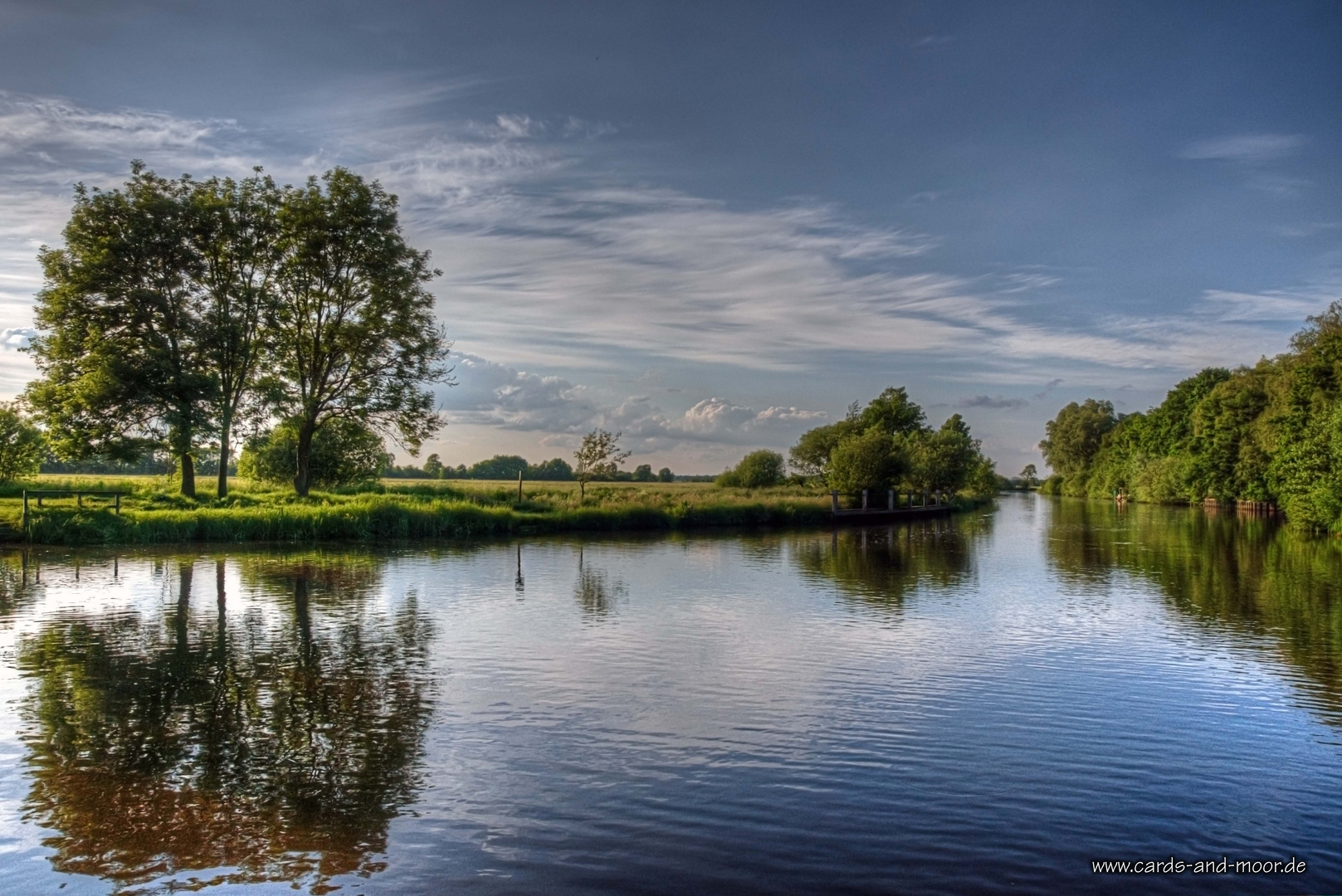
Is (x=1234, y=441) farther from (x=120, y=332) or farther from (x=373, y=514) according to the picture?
(x=120, y=332)

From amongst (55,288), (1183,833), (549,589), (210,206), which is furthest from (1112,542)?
(55,288)

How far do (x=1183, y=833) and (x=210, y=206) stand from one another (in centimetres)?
3779

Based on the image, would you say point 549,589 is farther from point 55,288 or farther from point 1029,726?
point 55,288

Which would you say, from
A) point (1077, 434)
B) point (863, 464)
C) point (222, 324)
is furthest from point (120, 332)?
point (1077, 434)

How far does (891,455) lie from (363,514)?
111 feet

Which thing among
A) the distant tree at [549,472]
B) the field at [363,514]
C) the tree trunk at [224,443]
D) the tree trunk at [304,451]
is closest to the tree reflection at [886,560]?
the field at [363,514]

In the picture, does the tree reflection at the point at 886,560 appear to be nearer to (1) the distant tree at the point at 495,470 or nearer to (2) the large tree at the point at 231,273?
(2) the large tree at the point at 231,273

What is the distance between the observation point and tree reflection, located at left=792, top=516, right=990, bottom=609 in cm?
1845

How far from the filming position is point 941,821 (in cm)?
594

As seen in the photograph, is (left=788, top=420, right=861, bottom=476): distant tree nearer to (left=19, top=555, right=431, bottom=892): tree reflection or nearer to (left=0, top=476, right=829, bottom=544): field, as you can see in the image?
(left=0, top=476, right=829, bottom=544): field

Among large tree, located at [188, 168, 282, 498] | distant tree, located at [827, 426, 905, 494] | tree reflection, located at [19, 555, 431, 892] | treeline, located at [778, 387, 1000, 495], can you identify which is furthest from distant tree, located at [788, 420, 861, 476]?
tree reflection, located at [19, 555, 431, 892]

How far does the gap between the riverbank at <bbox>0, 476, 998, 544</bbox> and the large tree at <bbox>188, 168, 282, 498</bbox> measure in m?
4.37

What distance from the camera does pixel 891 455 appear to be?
54.1 metres

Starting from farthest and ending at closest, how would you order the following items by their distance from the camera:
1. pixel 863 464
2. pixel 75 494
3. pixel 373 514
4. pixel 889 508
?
pixel 889 508, pixel 863 464, pixel 75 494, pixel 373 514
